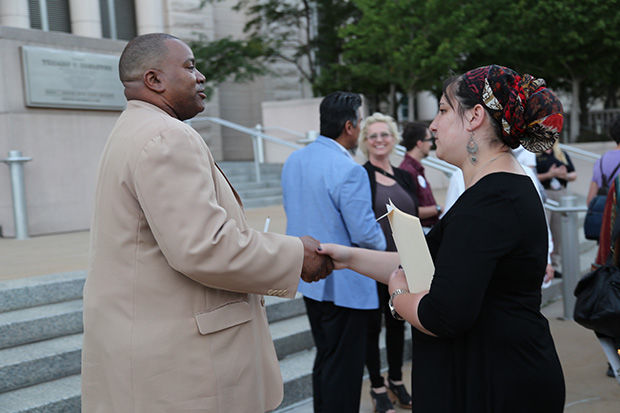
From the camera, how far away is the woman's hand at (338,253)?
105 inches

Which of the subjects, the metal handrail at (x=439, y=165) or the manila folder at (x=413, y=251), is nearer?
the manila folder at (x=413, y=251)

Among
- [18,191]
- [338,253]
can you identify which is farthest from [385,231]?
[18,191]

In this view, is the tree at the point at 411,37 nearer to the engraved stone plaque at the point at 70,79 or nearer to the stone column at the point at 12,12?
the stone column at the point at 12,12

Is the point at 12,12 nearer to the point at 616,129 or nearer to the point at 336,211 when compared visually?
the point at 336,211

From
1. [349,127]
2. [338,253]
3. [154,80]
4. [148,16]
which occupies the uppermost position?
[148,16]

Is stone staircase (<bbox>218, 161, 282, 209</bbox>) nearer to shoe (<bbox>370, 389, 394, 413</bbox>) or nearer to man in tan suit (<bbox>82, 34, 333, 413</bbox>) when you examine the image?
shoe (<bbox>370, 389, 394, 413</bbox>)

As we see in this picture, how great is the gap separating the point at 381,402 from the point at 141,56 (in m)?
3.16

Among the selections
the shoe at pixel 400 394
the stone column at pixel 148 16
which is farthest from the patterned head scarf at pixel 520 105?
the stone column at pixel 148 16

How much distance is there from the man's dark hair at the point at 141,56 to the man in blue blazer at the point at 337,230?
1.71 metres

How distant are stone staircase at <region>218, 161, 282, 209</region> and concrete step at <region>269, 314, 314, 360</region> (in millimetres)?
5224

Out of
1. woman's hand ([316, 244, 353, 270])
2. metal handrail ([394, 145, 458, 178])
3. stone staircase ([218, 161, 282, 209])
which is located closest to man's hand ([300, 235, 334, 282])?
woman's hand ([316, 244, 353, 270])

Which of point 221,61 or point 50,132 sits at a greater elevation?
point 221,61

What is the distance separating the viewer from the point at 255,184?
39.1 ft

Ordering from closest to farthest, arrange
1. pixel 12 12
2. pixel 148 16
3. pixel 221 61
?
pixel 12 12, pixel 148 16, pixel 221 61
